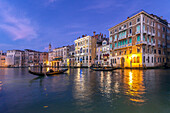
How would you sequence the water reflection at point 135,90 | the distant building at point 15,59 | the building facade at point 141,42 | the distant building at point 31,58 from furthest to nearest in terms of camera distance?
the distant building at point 31,58
the distant building at point 15,59
the building facade at point 141,42
the water reflection at point 135,90

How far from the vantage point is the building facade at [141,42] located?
93.2 feet

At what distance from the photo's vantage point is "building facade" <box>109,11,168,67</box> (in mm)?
28422

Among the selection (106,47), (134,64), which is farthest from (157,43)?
(106,47)

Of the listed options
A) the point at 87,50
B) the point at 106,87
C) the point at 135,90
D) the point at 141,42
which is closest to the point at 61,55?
the point at 87,50

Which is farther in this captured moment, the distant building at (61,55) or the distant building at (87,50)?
the distant building at (61,55)

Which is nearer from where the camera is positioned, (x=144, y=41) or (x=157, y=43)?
(x=144, y=41)

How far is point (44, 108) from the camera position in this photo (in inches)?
179

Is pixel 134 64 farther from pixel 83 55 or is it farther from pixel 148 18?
pixel 83 55

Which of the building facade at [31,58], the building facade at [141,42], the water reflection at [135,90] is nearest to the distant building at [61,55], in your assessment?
the building facade at [31,58]

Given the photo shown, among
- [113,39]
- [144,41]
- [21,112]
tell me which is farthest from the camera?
[113,39]

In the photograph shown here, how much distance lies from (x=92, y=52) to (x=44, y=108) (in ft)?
144

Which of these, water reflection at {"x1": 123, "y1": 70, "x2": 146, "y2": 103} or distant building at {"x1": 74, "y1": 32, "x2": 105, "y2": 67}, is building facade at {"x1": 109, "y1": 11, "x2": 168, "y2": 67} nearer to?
distant building at {"x1": 74, "y1": 32, "x2": 105, "y2": 67}

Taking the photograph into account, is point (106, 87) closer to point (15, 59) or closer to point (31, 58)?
point (31, 58)

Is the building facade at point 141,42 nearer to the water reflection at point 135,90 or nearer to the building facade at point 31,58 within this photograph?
the water reflection at point 135,90
